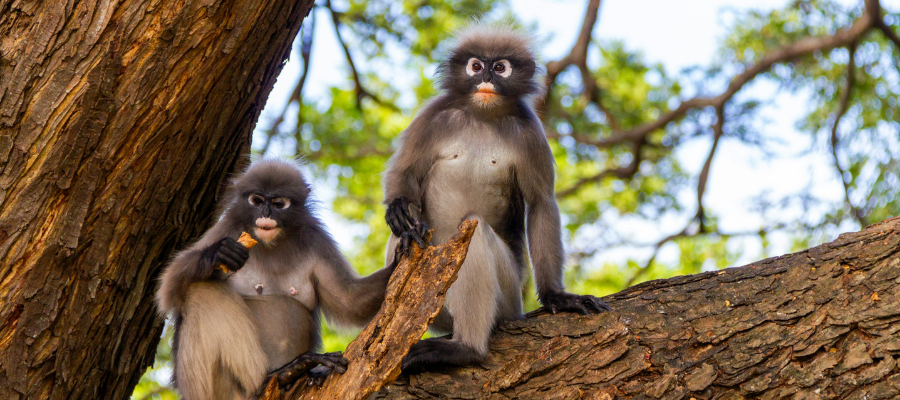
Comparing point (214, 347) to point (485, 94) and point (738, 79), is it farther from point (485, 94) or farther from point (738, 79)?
point (738, 79)

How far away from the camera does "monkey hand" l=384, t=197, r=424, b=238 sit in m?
4.00

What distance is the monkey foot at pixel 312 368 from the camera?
129 inches

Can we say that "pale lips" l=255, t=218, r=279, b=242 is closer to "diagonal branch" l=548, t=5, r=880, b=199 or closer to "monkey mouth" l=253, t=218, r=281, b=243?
"monkey mouth" l=253, t=218, r=281, b=243

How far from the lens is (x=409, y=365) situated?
3.70 m

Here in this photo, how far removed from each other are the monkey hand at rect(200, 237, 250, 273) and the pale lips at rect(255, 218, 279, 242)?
0.89 ft

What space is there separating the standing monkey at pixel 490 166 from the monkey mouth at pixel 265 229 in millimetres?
658

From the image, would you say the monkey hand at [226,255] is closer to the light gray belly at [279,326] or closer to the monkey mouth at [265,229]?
the monkey mouth at [265,229]

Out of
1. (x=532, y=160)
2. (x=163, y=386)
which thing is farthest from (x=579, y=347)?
(x=163, y=386)

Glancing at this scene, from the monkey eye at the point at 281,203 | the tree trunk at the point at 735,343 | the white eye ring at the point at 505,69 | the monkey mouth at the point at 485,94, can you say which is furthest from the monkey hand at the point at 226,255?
the white eye ring at the point at 505,69

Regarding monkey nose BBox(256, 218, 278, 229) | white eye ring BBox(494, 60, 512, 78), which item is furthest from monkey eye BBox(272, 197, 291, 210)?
white eye ring BBox(494, 60, 512, 78)

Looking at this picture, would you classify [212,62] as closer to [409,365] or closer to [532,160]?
[409,365]

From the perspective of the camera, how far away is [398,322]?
3.18 meters

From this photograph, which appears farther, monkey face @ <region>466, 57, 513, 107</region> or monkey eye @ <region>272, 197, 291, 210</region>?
monkey face @ <region>466, 57, 513, 107</region>

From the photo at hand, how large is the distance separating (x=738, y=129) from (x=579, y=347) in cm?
644
